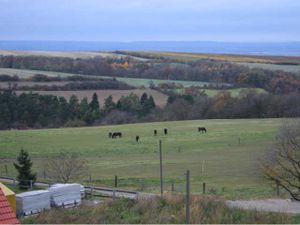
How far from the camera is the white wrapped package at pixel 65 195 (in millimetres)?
24934

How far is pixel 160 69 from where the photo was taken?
12875 centimetres

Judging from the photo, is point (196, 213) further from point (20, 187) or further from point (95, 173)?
point (95, 173)

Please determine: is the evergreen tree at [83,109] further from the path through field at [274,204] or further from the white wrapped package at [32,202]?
the path through field at [274,204]

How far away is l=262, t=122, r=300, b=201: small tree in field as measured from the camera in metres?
26.8

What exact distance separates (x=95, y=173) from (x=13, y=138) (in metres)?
24.4

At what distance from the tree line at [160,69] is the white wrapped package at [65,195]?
87.5m

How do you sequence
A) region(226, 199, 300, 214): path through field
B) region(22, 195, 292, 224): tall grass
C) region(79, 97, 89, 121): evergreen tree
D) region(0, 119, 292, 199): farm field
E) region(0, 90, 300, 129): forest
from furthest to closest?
1. region(79, 97, 89, 121): evergreen tree
2. region(0, 90, 300, 129): forest
3. region(0, 119, 292, 199): farm field
4. region(226, 199, 300, 214): path through field
5. region(22, 195, 292, 224): tall grass

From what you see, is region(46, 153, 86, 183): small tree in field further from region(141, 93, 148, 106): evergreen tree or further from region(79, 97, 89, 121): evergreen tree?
region(141, 93, 148, 106): evergreen tree

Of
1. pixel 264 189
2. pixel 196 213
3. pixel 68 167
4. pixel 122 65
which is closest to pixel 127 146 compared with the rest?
pixel 68 167

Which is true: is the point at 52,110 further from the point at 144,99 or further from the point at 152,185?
the point at 152,185

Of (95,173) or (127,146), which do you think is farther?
(127,146)

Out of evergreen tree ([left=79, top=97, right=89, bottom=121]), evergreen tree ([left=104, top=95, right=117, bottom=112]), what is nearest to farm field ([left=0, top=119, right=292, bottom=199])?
evergreen tree ([left=79, top=97, right=89, bottom=121])

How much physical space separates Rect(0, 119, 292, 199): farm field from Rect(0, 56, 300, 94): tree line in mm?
43017

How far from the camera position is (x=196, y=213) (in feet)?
52.1
